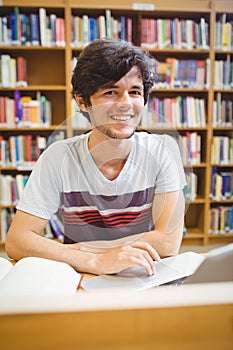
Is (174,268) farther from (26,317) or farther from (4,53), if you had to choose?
(4,53)

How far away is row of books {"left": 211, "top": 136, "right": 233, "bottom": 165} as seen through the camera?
2.10 metres

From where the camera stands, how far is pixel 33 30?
76.1 inches

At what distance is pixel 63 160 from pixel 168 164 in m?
0.21

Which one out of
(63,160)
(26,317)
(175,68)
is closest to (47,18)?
(175,68)

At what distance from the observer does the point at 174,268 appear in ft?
1.71

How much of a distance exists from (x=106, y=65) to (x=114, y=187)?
21 cm

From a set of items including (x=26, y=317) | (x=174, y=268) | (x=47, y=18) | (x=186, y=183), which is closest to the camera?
(x=26, y=317)

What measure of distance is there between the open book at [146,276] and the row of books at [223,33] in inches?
70.9

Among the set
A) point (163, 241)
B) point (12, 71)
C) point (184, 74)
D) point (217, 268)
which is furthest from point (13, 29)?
point (217, 268)

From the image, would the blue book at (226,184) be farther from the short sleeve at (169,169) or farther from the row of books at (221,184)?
the short sleeve at (169,169)

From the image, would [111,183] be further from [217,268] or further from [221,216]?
[221,216]

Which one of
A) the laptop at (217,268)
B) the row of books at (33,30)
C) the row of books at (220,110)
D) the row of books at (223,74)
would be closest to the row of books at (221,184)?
the row of books at (220,110)

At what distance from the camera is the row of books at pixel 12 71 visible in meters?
1.95

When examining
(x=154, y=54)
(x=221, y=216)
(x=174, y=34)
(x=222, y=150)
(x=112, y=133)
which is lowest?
(x=221, y=216)
